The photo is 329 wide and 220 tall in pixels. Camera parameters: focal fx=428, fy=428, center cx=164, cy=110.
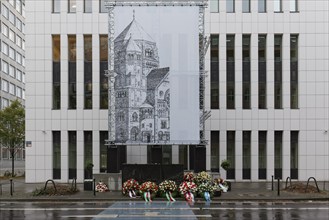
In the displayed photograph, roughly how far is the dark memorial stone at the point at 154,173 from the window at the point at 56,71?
12.4 m

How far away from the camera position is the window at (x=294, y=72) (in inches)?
1367

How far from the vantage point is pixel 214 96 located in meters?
34.8

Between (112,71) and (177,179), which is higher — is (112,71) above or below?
above

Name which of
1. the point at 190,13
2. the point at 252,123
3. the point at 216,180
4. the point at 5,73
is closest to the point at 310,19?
the point at 252,123

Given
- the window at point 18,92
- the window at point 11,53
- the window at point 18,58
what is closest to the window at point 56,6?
the window at point 11,53

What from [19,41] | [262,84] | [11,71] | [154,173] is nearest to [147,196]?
[154,173]

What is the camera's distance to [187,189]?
22281mm

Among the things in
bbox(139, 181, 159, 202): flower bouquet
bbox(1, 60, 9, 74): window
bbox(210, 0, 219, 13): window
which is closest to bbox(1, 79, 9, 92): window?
bbox(1, 60, 9, 74): window

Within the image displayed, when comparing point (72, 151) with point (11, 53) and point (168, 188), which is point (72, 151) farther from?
point (11, 53)

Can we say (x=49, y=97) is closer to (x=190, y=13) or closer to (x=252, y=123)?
(x=190, y=13)

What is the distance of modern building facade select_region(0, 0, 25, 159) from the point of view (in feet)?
252

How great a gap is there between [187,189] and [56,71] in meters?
17.4

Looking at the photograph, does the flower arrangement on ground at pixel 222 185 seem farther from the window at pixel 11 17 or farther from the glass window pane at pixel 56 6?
the window at pixel 11 17

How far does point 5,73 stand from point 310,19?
60007 millimetres
